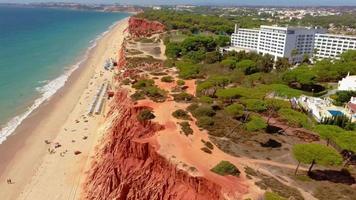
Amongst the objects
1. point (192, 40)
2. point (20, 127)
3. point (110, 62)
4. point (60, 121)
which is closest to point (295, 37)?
point (192, 40)

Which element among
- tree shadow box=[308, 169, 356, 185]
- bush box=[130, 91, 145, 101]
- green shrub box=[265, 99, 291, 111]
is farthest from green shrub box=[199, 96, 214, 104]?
tree shadow box=[308, 169, 356, 185]

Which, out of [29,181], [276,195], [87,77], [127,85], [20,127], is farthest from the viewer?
[87,77]

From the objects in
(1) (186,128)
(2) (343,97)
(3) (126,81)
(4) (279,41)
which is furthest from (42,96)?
(4) (279,41)

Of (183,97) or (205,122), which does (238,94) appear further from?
(205,122)

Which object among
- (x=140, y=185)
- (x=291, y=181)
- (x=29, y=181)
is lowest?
(x=29, y=181)

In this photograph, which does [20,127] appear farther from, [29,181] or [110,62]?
[110,62]

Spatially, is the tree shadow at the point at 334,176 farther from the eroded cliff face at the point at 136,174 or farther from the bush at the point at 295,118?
the eroded cliff face at the point at 136,174
